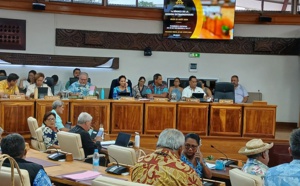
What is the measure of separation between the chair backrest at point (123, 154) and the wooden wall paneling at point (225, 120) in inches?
161

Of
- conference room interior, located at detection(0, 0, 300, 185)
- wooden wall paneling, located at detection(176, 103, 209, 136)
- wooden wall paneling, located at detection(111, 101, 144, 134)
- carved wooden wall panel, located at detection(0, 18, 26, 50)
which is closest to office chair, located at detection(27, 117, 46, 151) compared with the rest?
wooden wall paneling, located at detection(111, 101, 144, 134)

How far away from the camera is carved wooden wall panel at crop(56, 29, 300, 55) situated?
35.7 feet

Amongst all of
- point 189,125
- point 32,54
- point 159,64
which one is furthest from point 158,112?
point 32,54

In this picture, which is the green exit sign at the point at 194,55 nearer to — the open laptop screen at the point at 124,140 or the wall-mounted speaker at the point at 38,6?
the wall-mounted speaker at the point at 38,6

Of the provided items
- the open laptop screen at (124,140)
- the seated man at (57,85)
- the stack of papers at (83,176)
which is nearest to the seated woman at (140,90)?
Result: the seated man at (57,85)

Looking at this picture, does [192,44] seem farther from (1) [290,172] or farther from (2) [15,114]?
(1) [290,172]

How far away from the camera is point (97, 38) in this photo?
10.8m

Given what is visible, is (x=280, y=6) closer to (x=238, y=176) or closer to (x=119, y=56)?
(x=119, y=56)

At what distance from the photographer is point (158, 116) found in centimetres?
833

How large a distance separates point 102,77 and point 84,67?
1.72ft

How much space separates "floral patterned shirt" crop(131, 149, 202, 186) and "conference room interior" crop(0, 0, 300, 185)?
790cm

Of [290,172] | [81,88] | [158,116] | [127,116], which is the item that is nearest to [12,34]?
[81,88]

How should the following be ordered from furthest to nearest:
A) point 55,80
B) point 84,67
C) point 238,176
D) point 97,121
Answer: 1. point 84,67
2. point 55,80
3. point 97,121
4. point 238,176

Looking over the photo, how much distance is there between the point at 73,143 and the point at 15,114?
A: 284 centimetres
